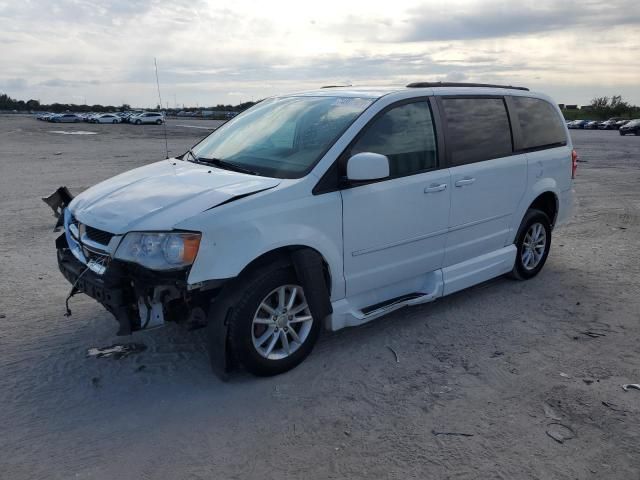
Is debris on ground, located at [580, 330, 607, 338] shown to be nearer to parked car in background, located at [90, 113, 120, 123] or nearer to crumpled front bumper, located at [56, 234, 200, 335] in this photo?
crumpled front bumper, located at [56, 234, 200, 335]

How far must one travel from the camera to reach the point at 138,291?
11.3 ft

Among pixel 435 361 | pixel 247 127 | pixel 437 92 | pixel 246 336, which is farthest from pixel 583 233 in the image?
pixel 246 336

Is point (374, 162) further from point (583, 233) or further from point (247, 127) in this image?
point (583, 233)

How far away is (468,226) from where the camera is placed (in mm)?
4930

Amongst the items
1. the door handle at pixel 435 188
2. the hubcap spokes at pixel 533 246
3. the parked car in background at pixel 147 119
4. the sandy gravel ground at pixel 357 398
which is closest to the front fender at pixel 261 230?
the sandy gravel ground at pixel 357 398

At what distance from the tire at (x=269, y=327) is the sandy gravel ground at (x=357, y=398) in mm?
143

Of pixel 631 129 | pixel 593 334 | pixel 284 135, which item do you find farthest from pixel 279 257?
pixel 631 129

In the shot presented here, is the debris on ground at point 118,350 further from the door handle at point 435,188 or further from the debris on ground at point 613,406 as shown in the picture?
the debris on ground at point 613,406

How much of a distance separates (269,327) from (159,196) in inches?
45.4

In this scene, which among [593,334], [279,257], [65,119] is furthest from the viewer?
[65,119]

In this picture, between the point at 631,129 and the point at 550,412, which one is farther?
the point at 631,129

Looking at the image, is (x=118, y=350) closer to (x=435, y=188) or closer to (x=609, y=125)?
(x=435, y=188)

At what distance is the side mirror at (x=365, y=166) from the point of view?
3814 millimetres

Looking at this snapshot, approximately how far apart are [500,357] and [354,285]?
1218 millimetres
